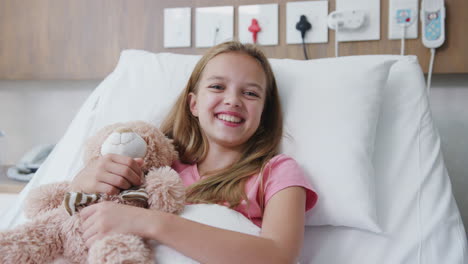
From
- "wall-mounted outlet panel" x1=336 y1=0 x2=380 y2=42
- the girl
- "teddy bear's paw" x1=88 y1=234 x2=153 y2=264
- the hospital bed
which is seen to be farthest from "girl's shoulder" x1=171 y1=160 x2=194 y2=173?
"wall-mounted outlet panel" x1=336 y1=0 x2=380 y2=42

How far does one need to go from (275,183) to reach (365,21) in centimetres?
73

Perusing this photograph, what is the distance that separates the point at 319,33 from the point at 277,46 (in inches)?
5.8

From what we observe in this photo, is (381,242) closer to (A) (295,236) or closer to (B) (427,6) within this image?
(A) (295,236)

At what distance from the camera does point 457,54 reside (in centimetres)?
118

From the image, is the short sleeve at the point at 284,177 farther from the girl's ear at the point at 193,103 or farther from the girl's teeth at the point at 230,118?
the girl's ear at the point at 193,103

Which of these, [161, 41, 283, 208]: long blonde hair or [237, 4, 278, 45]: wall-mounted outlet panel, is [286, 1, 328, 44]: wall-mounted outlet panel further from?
[161, 41, 283, 208]: long blonde hair

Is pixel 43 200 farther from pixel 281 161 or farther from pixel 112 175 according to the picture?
pixel 281 161

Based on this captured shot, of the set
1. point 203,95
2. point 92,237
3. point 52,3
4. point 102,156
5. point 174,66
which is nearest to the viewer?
point 92,237

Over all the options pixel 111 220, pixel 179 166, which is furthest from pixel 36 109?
pixel 111 220

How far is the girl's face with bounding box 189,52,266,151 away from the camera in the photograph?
889 mm

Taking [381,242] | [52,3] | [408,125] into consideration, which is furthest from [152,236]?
[52,3]

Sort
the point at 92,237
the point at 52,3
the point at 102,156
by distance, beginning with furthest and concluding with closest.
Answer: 1. the point at 52,3
2. the point at 102,156
3. the point at 92,237

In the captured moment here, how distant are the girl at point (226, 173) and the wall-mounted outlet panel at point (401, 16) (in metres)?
0.50

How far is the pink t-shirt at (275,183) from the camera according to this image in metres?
0.79
